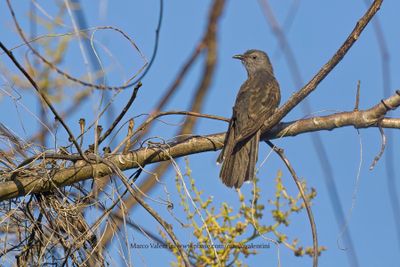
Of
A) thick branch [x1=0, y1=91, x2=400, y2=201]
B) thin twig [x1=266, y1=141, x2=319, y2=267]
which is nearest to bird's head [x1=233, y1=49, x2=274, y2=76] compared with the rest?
thick branch [x1=0, y1=91, x2=400, y2=201]

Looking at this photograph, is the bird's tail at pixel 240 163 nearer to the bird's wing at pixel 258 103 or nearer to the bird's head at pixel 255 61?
the bird's wing at pixel 258 103

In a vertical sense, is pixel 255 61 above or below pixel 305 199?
above

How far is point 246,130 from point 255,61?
2.77 meters

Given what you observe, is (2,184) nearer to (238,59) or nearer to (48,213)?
(48,213)

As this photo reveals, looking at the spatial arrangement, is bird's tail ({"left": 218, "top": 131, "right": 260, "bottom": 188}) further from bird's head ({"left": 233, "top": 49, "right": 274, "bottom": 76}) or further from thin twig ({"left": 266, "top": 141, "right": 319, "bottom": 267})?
bird's head ({"left": 233, "top": 49, "right": 274, "bottom": 76})

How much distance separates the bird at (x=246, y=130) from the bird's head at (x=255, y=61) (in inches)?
41.3

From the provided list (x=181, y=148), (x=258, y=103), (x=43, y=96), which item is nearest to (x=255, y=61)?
(x=258, y=103)

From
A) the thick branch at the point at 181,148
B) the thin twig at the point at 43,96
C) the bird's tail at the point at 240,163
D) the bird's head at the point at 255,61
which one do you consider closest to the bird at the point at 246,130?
the bird's tail at the point at 240,163

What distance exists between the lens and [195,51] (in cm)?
294

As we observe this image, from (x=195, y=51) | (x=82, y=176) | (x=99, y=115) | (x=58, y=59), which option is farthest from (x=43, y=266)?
(x=58, y=59)

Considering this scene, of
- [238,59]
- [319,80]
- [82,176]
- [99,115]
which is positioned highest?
[238,59]

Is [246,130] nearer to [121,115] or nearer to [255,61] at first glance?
[121,115]

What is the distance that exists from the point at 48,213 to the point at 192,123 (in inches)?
39.9

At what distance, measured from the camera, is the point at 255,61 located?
7.82 meters
